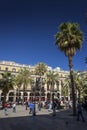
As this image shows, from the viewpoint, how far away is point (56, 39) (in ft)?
87.4

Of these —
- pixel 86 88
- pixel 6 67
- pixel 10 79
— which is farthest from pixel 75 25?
pixel 6 67

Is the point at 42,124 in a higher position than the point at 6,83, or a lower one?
lower

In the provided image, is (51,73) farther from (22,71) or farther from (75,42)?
(75,42)

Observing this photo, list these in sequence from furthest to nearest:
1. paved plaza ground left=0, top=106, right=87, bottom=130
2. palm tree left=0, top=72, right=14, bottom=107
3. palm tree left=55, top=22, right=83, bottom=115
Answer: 1. palm tree left=0, top=72, right=14, bottom=107
2. palm tree left=55, top=22, right=83, bottom=115
3. paved plaza ground left=0, top=106, right=87, bottom=130

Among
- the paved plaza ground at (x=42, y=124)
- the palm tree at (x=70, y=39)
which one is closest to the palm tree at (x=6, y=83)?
the palm tree at (x=70, y=39)

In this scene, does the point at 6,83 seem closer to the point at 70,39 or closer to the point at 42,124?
the point at 70,39

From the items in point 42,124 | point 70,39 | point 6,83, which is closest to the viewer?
point 42,124

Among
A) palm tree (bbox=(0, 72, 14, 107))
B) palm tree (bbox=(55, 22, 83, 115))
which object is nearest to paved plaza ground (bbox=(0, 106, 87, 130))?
palm tree (bbox=(55, 22, 83, 115))

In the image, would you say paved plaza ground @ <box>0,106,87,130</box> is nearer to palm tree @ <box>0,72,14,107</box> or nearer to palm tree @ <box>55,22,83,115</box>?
palm tree @ <box>55,22,83,115</box>

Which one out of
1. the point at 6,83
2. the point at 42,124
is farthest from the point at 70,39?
the point at 6,83

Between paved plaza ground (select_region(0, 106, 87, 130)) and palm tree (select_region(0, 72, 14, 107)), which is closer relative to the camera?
paved plaza ground (select_region(0, 106, 87, 130))

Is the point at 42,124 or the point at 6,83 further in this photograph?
the point at 6,83

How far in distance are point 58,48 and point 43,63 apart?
121ft

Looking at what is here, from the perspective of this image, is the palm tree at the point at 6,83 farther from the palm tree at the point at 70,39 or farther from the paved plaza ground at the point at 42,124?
the paved plaza ground at the point at 42,124
